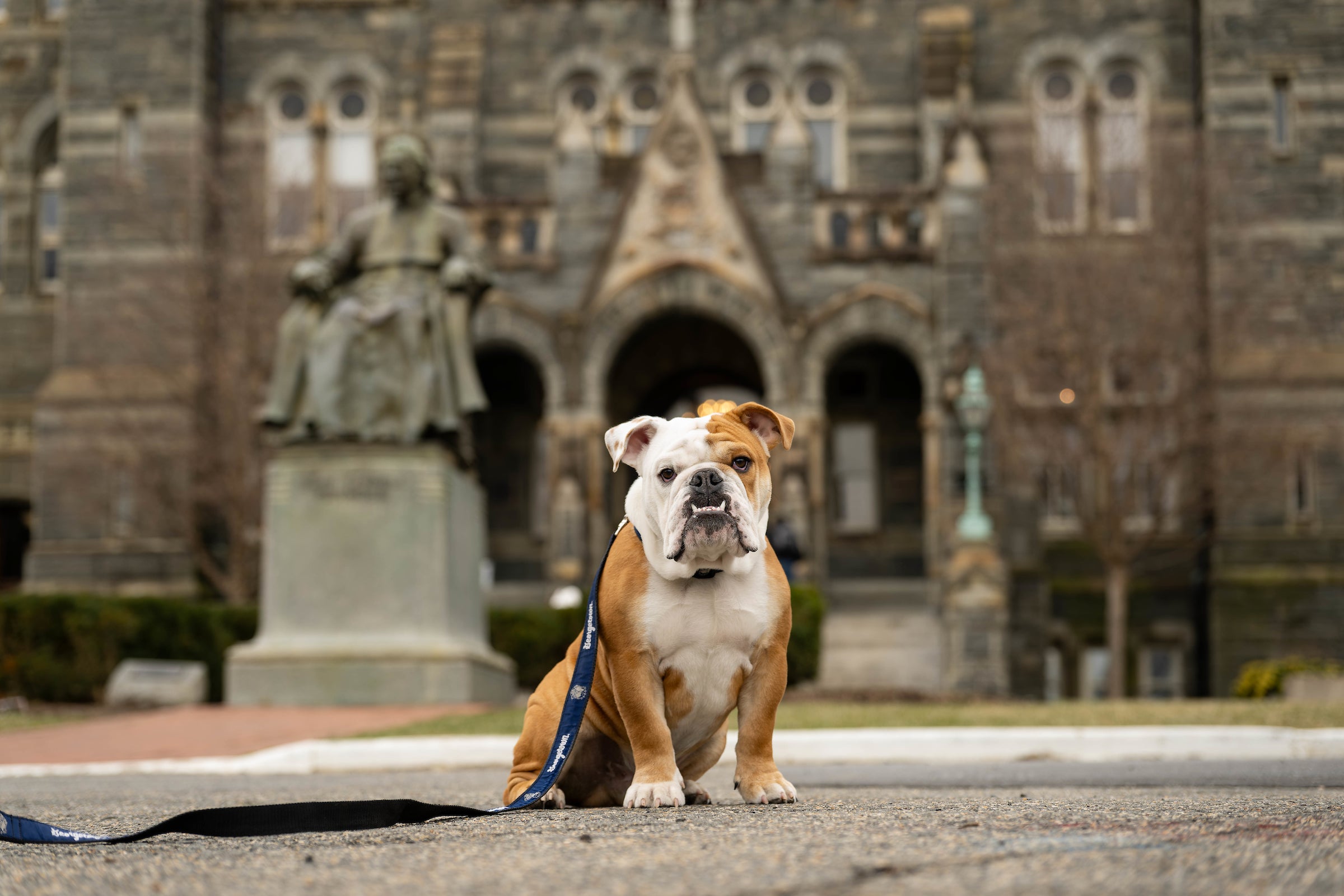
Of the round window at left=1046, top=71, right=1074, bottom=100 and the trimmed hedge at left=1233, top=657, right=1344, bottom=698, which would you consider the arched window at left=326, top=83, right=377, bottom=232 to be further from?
the trimmed hedge at left=1233, top=657, right=1344, bottom=698

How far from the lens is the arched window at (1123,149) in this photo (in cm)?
2756

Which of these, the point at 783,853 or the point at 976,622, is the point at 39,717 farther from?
the point at 783,853

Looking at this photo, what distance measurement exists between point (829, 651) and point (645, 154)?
8.02 m

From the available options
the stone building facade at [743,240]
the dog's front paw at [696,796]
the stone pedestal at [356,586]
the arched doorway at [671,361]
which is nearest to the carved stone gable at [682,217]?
the stone building facade at [743,240]

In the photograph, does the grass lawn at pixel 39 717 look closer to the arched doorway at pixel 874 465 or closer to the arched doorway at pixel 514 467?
the arched doorway at pixel 514 467

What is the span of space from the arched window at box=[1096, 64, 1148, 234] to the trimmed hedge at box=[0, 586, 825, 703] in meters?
11.1

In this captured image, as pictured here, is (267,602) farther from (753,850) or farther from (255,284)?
(255,284)

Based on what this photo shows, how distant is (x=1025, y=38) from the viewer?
2977cm

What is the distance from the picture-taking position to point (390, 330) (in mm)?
14508

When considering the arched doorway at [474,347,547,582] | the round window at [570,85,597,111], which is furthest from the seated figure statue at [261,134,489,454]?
the round window at [570,85,597,111]

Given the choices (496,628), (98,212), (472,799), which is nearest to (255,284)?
(98,212)

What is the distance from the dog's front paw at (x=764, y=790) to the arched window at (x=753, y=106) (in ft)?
84.8

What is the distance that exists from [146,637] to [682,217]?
→ 10.4 meters

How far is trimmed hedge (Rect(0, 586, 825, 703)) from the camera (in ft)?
59.5
